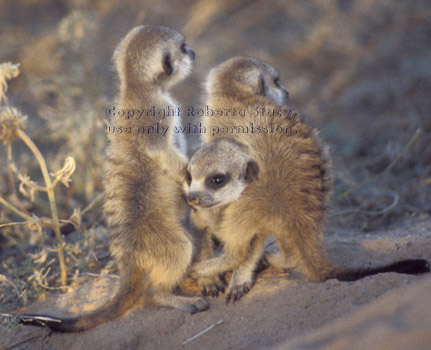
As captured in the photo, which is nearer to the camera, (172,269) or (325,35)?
(172,269)

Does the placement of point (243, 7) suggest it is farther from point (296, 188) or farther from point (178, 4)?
point (296, 188)

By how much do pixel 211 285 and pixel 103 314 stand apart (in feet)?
2.25

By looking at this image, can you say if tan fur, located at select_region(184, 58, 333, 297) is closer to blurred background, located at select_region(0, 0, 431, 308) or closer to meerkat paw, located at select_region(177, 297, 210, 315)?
meerkat paw, located at select_region(177, 297, 210, 315)

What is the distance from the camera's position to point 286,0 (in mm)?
9148

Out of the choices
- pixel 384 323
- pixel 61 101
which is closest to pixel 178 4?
pixel 61 101

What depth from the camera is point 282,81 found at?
23.0 feet

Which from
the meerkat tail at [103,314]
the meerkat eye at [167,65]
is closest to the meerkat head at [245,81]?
the meerkat eye at [167,65]

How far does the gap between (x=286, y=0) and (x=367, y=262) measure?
283 inches

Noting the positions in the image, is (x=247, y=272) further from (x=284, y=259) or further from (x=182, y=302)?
(x=182, y=302)

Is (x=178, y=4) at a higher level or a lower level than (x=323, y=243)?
higher

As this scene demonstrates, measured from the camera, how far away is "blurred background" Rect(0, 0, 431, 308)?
4.21 metres

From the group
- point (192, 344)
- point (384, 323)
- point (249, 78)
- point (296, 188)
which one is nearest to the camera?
point (384, 323)

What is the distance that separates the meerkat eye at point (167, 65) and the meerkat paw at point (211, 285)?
1.44 meters

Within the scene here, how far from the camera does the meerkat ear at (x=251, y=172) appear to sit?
2.97m
